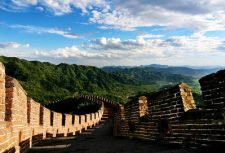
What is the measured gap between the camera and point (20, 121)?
9.28 m

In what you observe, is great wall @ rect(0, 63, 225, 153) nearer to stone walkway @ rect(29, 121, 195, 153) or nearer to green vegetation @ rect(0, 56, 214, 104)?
stone walkway @ rect(29, 121, 195, 153)

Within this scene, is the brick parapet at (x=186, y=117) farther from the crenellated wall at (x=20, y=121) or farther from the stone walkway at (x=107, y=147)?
the crenellated wall at (x=20, y=121)

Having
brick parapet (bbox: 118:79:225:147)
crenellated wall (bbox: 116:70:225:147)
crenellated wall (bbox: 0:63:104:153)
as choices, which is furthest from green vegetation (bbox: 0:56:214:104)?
brick parapet (bbox: 118:79:225:147)

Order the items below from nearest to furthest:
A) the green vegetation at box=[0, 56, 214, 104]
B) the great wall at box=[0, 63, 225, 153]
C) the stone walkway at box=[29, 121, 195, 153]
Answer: the great wall at box=[0, 63, 225, 153], the stone walkway at box=[29, 121, 195, 153], the green vegetation at box=[0, 56, 214, 104]

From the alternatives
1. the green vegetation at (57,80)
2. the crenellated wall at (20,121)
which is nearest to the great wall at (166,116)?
the crenellated wall at (20,121)

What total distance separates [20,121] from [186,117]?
4244 millimetres

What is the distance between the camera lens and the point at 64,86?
292 feet

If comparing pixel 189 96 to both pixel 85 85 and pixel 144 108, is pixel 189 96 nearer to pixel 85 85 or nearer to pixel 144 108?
pixel 144 108

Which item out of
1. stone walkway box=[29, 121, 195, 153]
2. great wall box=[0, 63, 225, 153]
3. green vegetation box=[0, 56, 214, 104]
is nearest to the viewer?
great wall box=[0, 63, 225, 153]

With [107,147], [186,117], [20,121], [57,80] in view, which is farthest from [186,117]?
[57,80]

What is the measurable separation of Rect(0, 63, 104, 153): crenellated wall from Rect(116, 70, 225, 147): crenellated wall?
371 cm

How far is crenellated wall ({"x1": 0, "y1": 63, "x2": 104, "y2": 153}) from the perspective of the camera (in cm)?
692

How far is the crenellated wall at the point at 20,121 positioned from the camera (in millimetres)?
6918

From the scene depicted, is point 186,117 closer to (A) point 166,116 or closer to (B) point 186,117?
(B) point 186,117
